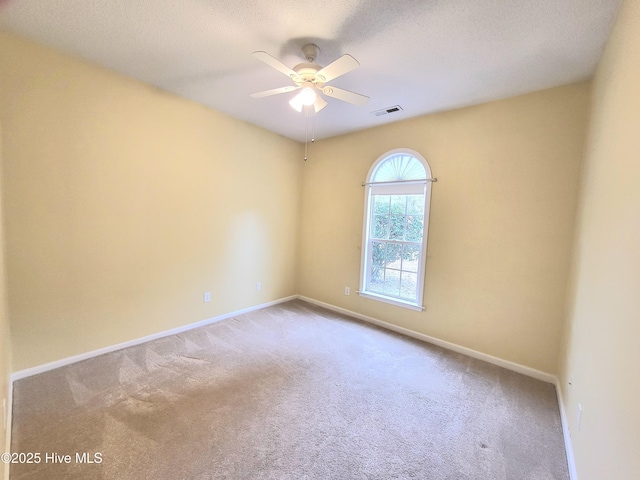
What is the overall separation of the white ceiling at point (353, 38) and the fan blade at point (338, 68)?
29 cm

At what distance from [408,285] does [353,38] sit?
8.86 feet

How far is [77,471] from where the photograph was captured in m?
1.44

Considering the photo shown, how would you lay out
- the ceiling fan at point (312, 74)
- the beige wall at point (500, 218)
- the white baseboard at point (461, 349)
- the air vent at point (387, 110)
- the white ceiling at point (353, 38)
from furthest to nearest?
1. the air vent at point (387, 110)
2. the white baseboard at point (461, 349)
3. the beige wall at point (500, 218)
4. the ceiling fan at point (312, 74)
5. the white ceiling at point (353, 38)

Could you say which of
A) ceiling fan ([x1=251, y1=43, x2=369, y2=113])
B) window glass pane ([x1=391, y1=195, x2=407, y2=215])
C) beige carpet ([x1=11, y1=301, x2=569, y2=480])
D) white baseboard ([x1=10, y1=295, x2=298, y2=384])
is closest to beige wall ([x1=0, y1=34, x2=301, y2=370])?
white baseboard ([x1=10, y1=295, x2=298, y2=384])

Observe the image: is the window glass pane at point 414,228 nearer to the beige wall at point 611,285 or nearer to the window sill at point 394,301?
the window sill at point 394,301

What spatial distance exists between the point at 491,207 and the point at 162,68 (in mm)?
3417

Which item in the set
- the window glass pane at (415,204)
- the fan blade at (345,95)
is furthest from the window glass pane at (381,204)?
the fan blade at (345,95)

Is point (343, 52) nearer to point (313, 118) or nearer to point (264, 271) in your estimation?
point (313, 118)

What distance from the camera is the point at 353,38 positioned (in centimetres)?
191

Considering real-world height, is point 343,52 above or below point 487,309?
above

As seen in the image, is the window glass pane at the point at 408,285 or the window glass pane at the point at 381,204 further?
the window glass pane at the point at 381,204

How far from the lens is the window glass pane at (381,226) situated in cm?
363

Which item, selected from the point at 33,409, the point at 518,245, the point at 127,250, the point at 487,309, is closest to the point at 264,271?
the point at 127,250

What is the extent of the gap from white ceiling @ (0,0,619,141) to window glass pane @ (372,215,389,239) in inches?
59.4
